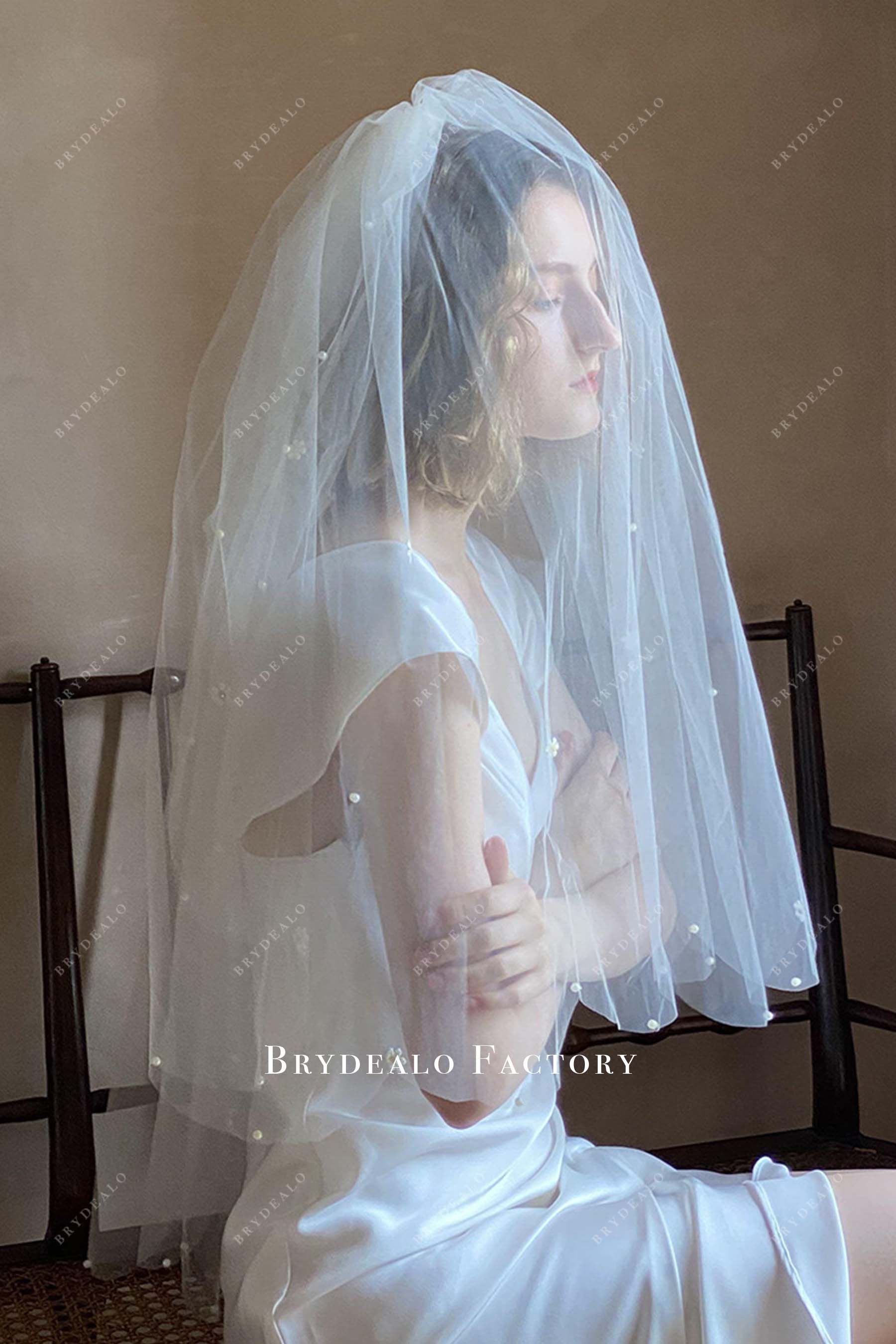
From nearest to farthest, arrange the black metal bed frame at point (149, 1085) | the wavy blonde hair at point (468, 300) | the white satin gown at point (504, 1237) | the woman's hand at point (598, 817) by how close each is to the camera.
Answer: the white satin gown at point (504, 1237), the wavy blonde hair at point (468, 300), the woman's hand at point (598, 817), the black metal bed frame at point (149, 1085)

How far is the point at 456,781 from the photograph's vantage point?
955 millimetres

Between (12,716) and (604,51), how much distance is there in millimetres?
1105

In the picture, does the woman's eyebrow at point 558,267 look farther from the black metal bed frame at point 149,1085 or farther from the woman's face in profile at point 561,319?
the black metal bed frame at point 149,1085

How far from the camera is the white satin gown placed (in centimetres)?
93

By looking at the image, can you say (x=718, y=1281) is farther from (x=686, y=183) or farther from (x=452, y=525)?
(x=686, y=183)

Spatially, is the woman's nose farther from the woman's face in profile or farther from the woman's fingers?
the woman's fingers

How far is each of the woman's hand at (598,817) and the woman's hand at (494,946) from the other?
18 cm

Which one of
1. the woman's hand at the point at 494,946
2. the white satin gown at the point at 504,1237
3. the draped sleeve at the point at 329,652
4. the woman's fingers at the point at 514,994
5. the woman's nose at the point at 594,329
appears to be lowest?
the white satin gown at the point at 504,1237

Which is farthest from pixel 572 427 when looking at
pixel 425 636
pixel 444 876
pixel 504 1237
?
pixel 504 1237

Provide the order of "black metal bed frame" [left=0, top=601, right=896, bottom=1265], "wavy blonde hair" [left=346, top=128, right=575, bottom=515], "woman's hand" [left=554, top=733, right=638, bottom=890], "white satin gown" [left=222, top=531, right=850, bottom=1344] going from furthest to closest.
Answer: "black metal bed frame" [left=0, top=601, right=896, bottom=1265], "woman's hand" [left=554, top=733, right=638, bottom=890], "wavy blonde hair" [left=346, top=128, right=575, bottom=515], "white satin gown" [left=222, top=531, right=850, bottom=1344]

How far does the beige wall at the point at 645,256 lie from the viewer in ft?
5.50

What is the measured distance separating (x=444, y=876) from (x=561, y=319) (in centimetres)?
43

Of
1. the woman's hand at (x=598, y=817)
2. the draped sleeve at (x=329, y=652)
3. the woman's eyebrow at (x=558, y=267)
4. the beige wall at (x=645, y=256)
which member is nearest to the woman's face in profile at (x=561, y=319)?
the woman's eyebrow at (x=558, y=267)

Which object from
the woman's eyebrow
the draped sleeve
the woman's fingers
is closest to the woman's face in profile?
the woman's eyebrow
